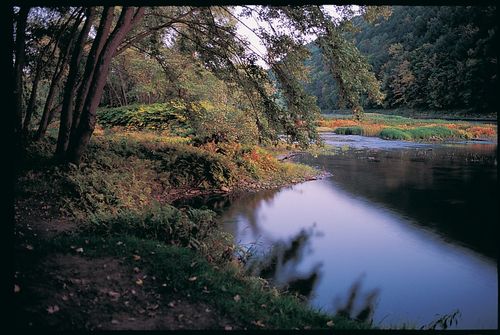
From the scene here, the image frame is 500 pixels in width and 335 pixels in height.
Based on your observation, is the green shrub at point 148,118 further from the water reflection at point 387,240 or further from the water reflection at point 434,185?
the water reflection at point 434,185

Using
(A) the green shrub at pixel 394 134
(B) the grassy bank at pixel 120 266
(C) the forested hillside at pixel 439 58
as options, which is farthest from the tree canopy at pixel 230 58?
(C) the forested hillside at pixel 439 58

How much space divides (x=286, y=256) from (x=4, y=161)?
6959mm

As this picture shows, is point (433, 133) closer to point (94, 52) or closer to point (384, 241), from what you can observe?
point (384, 241)

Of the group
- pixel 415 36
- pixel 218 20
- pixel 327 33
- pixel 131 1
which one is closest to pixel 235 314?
pixel 131 1

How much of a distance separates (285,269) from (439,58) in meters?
61.0

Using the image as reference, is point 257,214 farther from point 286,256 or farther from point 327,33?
point 327,33

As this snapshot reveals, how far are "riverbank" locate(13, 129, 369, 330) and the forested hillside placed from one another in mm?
39802

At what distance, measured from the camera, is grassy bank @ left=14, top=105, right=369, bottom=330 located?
4289 millimetres

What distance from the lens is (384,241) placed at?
1097 cm

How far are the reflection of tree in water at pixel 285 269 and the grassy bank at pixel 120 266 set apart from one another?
1.23ft

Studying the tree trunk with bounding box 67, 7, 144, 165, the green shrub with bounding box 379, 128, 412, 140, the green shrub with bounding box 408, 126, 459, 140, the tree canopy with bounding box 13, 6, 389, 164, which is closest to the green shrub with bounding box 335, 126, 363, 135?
the green shrub with bounding box 379, 128, 412, 140

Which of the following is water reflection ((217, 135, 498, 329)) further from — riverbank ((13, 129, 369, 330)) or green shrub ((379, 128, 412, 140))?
green shrub ((379, 128, 412, 140))

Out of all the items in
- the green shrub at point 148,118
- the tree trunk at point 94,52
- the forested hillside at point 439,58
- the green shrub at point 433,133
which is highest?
the forested hillside at point 439,58

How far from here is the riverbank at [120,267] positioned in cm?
427
